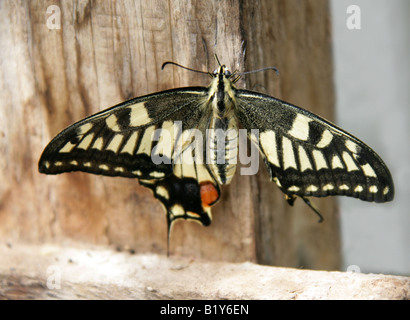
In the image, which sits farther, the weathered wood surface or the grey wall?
the grey wall

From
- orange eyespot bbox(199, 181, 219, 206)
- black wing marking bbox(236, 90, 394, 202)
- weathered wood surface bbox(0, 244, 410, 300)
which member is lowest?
weathered wood surface bbox(0, 244, 410, 300)

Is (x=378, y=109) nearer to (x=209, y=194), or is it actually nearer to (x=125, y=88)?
(x=209, y=194)

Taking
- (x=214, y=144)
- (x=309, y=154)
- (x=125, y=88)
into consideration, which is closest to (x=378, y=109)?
(x=309, y=154)

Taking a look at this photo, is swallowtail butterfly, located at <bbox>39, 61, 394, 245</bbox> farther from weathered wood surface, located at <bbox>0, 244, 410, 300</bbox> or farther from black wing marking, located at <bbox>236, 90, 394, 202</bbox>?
weathered wood surface, located at <bbox>0, 244, 410, 300</bbox>

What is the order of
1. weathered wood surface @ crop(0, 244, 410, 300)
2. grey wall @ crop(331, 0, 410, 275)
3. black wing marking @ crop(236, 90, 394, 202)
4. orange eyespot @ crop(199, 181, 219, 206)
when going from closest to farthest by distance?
weathered wood surface @ crop(0, 244, 410, 300), black wing marking @ crop(236, 90, 394, 202), orange eyespot @ crop(199, 181, 219, 206), grey wall @ crop(331, 0, 410, 275)

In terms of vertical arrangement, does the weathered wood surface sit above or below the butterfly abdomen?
below

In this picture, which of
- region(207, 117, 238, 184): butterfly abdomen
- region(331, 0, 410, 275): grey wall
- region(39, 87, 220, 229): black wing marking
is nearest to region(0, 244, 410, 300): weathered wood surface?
region(39, 87, 220, 229): black wing marking

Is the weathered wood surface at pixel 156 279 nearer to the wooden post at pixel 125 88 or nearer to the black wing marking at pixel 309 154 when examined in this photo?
the wooden post at pixel 125 88

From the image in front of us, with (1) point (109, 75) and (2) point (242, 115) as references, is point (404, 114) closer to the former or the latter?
(2) point (242, 115)

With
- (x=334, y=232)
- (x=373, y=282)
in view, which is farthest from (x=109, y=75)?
(x=334, y=232)
